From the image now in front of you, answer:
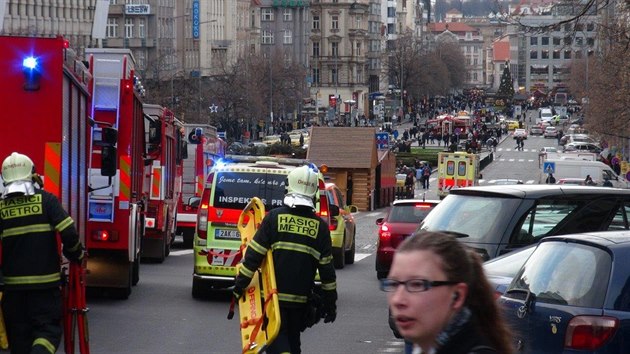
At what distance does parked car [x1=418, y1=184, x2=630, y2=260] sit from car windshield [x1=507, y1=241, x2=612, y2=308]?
406 cm

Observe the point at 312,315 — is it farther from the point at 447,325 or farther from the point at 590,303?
the point at 447,325

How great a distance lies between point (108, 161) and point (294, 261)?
7.37 meters

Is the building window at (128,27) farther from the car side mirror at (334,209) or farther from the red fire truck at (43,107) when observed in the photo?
the red fire truck at (43,107)

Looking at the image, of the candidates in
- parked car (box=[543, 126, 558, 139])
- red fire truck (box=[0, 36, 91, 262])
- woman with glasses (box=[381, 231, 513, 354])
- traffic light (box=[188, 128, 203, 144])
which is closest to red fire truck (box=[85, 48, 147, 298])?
red fire truck (box=[0, 36, 91, 262])

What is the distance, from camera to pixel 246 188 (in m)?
19.2

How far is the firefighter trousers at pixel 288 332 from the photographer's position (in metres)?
10.2

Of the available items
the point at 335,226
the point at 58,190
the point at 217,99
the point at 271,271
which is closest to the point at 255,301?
the point at 271,271

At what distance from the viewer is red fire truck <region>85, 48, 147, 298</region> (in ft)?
60.9

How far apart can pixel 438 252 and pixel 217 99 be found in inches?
3557

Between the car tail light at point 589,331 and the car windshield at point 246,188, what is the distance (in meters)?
10.3

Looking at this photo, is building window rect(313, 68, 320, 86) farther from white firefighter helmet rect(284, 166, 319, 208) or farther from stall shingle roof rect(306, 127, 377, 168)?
white firefighter helmet rect(284, 166, 319, 208)

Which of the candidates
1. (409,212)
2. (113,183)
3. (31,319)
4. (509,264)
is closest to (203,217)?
(113,183)

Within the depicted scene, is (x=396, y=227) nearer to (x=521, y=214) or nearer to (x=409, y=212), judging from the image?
(x=409, y=212)

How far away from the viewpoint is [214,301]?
19250 mm
